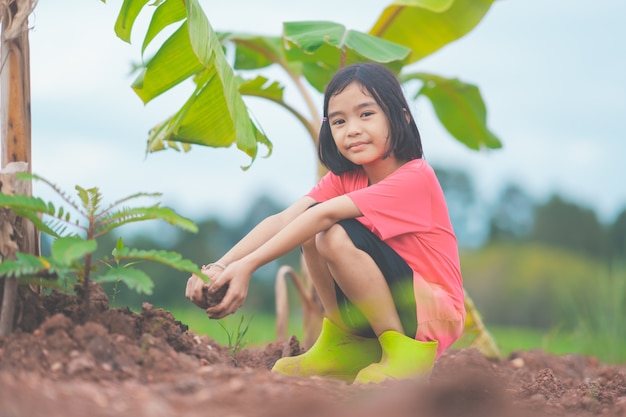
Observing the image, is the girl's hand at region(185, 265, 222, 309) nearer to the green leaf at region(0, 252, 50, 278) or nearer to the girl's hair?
the green leaf at region(0, 252, 50, 278)

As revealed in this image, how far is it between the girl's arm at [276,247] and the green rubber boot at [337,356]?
0.46 metres

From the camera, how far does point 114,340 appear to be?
5.84ft

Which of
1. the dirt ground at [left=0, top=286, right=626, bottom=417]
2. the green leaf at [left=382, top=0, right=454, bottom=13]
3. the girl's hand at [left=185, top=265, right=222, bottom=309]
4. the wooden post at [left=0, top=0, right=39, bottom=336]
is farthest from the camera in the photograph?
the green leaf at [left=382, top=0, right=454, bottom=13]

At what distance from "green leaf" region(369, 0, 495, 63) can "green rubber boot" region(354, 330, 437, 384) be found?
2.43 metres

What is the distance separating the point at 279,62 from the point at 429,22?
89cm

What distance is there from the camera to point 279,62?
432 cm

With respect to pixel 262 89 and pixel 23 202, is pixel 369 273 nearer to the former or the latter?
pixel 23 202

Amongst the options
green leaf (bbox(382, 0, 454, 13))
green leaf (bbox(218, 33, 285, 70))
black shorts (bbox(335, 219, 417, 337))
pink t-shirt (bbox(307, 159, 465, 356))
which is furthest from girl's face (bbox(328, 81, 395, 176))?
green leaf (bbox(218, 33, 285, 70))

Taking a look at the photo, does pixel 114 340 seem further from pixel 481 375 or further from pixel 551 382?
pixel 551 382

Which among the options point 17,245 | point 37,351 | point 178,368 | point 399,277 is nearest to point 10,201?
point 17,245

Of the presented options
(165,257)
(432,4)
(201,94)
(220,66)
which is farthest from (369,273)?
(432,4)

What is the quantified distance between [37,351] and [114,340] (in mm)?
173

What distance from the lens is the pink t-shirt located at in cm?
219

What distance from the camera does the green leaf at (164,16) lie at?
2.77 meters
